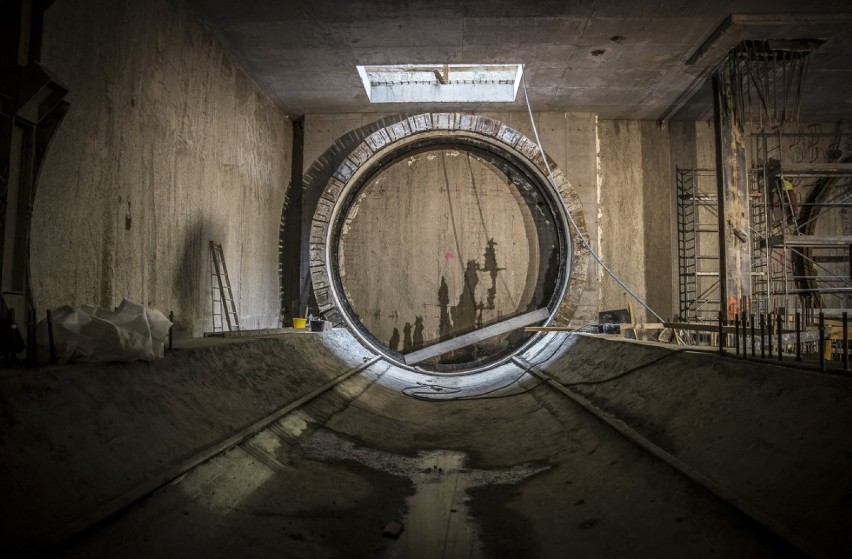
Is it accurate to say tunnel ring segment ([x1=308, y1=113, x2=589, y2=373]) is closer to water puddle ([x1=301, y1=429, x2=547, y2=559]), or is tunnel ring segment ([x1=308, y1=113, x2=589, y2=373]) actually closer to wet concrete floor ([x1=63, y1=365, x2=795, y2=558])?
wet concrete floor ([x1=63, y1=365, x2=795, y2=558])

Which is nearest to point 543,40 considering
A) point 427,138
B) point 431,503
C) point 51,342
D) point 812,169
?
point 427,138

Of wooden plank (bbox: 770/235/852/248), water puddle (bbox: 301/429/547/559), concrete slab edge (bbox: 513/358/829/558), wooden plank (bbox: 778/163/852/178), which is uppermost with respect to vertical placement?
wooden plank (bbox: 778/163/852/178)

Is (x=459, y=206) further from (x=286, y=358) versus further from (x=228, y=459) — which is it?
(x=228, y=459)

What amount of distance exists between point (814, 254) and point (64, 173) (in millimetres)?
10285

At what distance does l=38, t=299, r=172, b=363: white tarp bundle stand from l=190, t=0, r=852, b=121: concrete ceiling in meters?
3.90

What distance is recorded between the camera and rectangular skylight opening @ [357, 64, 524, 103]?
27.7 feet

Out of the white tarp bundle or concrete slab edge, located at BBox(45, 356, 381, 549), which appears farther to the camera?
the white tarp bundle

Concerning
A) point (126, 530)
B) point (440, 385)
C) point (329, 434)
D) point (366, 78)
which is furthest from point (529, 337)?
point (126, 530)

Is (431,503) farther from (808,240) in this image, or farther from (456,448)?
(808,240)

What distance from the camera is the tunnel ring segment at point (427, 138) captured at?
8.36 meters

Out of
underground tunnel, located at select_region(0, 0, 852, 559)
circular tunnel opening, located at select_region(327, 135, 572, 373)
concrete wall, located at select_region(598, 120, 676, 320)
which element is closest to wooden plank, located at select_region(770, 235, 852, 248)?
underground tunnel, located at select_region(0, 0, 852, 559)

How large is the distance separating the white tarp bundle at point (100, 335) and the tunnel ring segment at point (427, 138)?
5.16m

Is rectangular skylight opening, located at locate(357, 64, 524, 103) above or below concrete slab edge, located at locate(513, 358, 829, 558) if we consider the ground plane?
above

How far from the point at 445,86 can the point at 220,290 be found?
4540 millimetres
